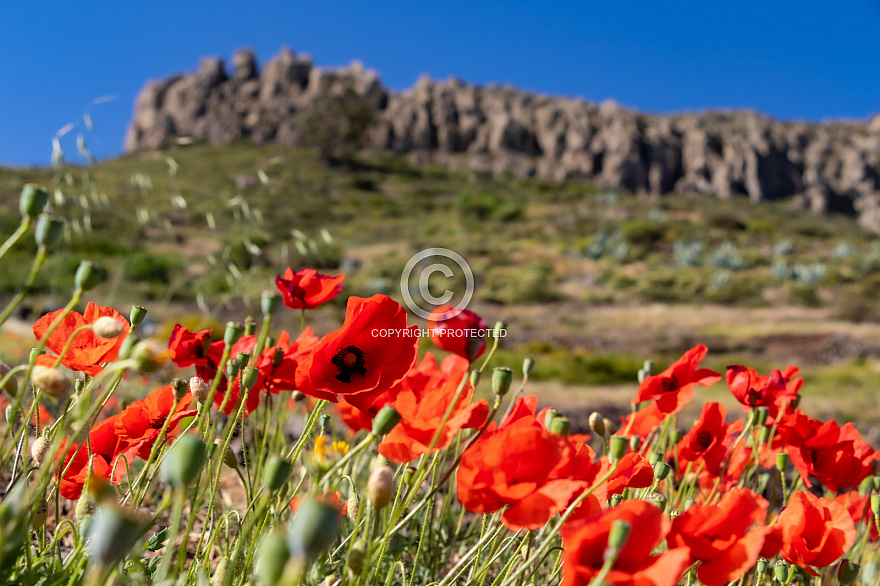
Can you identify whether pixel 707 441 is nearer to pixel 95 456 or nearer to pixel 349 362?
pixel 349 362

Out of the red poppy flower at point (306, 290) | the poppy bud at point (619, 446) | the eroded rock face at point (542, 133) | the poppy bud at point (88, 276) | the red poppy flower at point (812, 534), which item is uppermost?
the eroded rock face at point (542, 133)

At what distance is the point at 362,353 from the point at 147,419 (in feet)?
1.27

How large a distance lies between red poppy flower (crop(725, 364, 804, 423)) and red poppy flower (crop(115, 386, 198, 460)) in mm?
1063

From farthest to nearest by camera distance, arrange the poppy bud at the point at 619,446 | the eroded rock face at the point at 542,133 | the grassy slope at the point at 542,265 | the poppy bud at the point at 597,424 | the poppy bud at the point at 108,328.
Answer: the eroded rock face at the point at 542,133 < the grassy slope at the point at 542,265 < the poppy bud at the point at 597,424 < the poppy bud at the point at 619,446 < the poppy bud at the point at 108,328

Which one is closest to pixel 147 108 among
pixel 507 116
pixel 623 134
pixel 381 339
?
pixel 507 116

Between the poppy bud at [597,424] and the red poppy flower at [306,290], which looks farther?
the red poppy flower at [306,290]

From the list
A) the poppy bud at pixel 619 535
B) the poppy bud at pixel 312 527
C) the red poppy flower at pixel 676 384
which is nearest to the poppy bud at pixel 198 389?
the poppy bud at pixel 312 527

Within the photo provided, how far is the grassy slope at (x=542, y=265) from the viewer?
683cm

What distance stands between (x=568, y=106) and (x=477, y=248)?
4271 cm

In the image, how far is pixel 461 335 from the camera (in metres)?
0.92

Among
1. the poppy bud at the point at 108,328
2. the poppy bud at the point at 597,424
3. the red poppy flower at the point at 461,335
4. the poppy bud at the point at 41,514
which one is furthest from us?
the poppy bud at the point at 597,424

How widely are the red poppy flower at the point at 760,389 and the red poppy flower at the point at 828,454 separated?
0.05 meters

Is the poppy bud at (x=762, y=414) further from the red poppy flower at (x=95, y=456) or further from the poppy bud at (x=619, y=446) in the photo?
the red poppy flower at (x=95, y=456)

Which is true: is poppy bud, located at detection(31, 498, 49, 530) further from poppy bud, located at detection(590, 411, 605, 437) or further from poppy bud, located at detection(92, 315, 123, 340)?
poppy bud, located at detection(590, 411, 605, 437)
